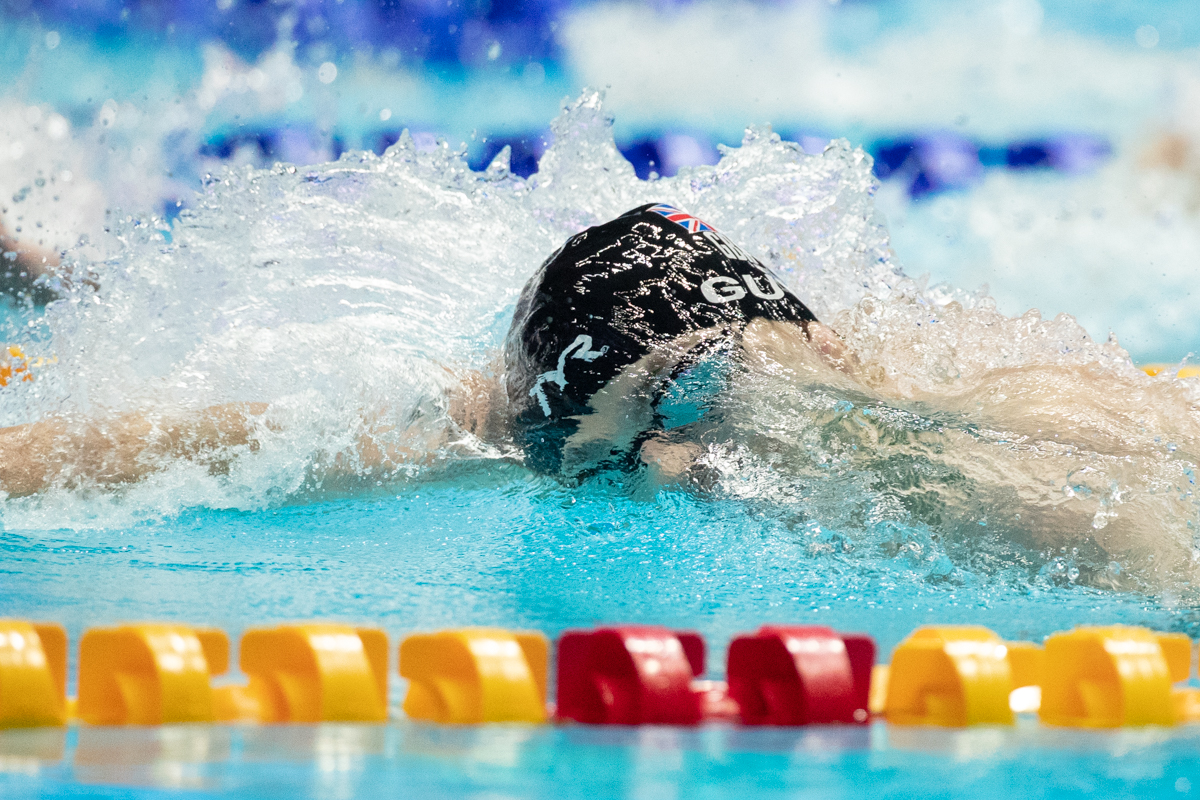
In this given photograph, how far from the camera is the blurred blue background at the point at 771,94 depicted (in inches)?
346

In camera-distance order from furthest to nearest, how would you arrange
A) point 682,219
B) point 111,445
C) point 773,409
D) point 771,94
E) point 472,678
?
point 771,94
point 111,445
point 682,219
point 773,409
point 472,678

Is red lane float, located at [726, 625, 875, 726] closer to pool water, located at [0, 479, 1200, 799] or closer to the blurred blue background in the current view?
pool water, located at [0, 479, 1200, 799]

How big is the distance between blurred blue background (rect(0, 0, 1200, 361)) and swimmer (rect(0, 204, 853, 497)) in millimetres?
5361

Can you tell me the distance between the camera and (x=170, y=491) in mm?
3695

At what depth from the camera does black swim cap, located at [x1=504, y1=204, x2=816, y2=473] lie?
3285 mm

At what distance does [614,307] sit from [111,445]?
1.80 meters

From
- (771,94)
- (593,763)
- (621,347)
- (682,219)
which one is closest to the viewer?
(593,763)

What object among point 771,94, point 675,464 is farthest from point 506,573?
point 771,94

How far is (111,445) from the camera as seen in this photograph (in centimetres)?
375

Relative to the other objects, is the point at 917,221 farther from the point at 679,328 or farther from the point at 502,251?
the point at 679,328

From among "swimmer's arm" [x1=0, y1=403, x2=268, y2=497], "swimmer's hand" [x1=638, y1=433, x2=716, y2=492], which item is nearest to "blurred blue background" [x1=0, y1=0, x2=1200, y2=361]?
"swimmer's arm" [x1=0, y1=403, x2=268, y2=497]

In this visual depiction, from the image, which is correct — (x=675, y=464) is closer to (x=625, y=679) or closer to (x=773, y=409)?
(x=773, y=409)

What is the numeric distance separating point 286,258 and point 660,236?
2.41 meters

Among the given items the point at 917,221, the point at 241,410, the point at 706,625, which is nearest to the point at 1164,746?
the point at 706,625
